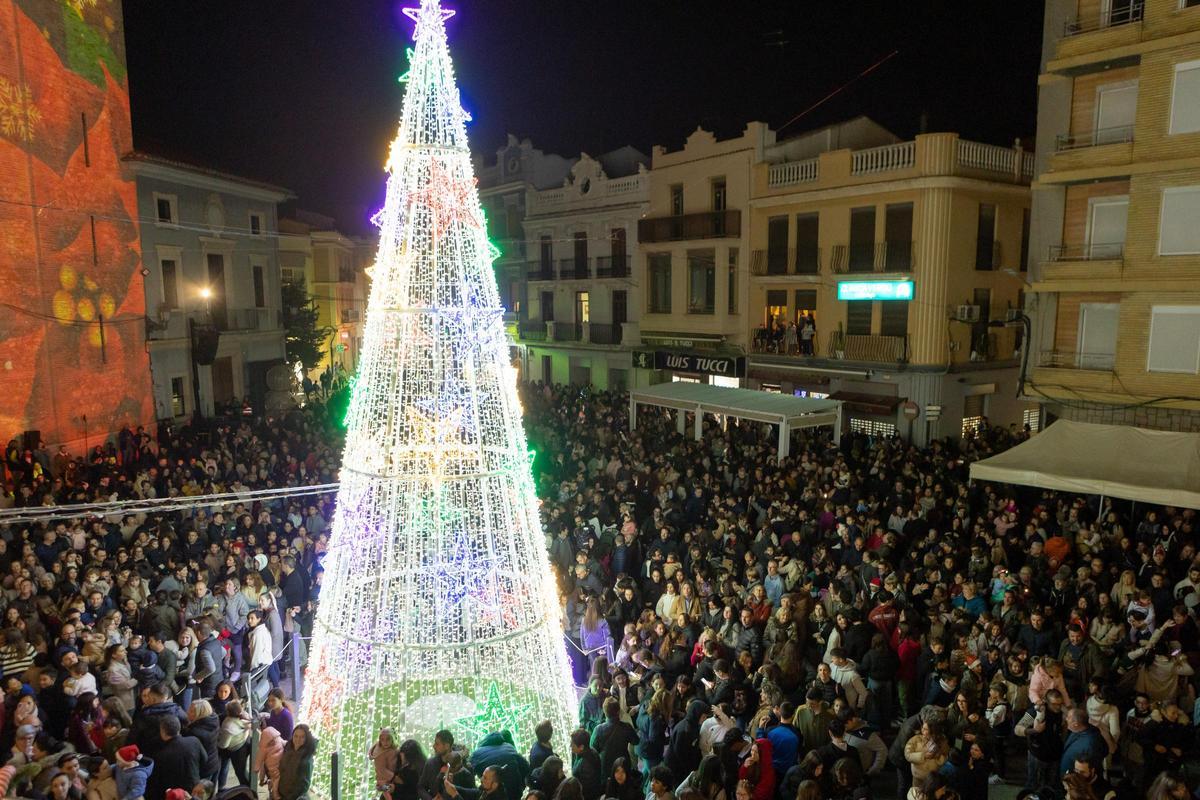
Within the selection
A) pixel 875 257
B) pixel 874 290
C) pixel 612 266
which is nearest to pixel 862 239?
pixel 875 257

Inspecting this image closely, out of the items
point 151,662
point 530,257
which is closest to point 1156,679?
point 151,662

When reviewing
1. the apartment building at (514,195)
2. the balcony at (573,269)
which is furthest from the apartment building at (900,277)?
the apartment building at (514,195)

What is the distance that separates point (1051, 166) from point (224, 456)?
58.7ft

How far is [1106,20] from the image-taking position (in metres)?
15.4

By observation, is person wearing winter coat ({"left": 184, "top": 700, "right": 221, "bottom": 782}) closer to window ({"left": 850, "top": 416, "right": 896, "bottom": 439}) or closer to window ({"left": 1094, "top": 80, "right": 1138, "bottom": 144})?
window ({"left": 1094, "top": 80, "right": 1138, "bottom": 144})

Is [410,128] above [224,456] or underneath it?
above

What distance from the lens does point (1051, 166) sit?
1616 cm

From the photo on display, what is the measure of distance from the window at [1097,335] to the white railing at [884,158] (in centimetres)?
655

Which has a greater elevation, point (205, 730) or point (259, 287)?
point (259, 287)

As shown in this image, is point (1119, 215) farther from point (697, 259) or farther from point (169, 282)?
point (169, 282)

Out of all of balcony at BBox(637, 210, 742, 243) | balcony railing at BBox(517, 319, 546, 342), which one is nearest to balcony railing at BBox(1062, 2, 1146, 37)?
balcony at BBox(637, 210, 742, 243)

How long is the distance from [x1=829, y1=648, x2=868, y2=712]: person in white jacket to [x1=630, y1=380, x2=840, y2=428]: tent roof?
9.44m

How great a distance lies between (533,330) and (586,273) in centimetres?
459

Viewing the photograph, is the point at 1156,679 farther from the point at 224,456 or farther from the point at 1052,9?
the point at 224,456
